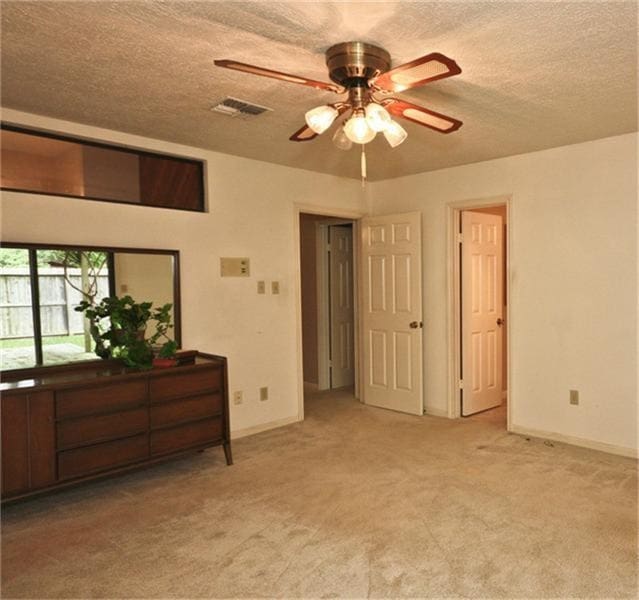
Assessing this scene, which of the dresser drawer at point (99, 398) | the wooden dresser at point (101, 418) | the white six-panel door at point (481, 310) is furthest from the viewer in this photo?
the white six-panel door at point (481, 310)

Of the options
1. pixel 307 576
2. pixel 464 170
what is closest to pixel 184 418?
pixel 307 576

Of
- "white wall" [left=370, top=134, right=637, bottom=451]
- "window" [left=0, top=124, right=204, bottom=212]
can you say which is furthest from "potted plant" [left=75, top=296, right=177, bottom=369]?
"white wall" [left=370, top=134, right=637, bottom=451]

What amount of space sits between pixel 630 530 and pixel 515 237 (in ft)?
7.89

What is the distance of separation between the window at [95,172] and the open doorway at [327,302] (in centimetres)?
226

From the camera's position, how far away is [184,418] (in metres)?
3.33

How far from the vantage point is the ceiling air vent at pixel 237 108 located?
291 centimetres

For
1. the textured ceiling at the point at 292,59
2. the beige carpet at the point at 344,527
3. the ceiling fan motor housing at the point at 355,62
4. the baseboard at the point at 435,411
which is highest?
the textured ceiling at the point at 292,59

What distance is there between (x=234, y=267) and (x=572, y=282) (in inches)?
108

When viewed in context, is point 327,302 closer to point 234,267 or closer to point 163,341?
point 234,267

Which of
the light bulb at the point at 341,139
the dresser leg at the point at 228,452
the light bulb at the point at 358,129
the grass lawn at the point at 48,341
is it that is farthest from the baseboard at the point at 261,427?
the light bulb at the point at 358,129

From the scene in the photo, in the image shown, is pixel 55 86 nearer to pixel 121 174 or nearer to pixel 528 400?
pixel 121 174

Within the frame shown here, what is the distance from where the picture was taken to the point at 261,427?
440cm

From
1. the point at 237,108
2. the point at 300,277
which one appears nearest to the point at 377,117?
the point at 237,108

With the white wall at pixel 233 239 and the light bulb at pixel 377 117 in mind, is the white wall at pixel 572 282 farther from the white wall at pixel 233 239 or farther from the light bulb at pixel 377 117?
the light bulb at pixel 377 117
